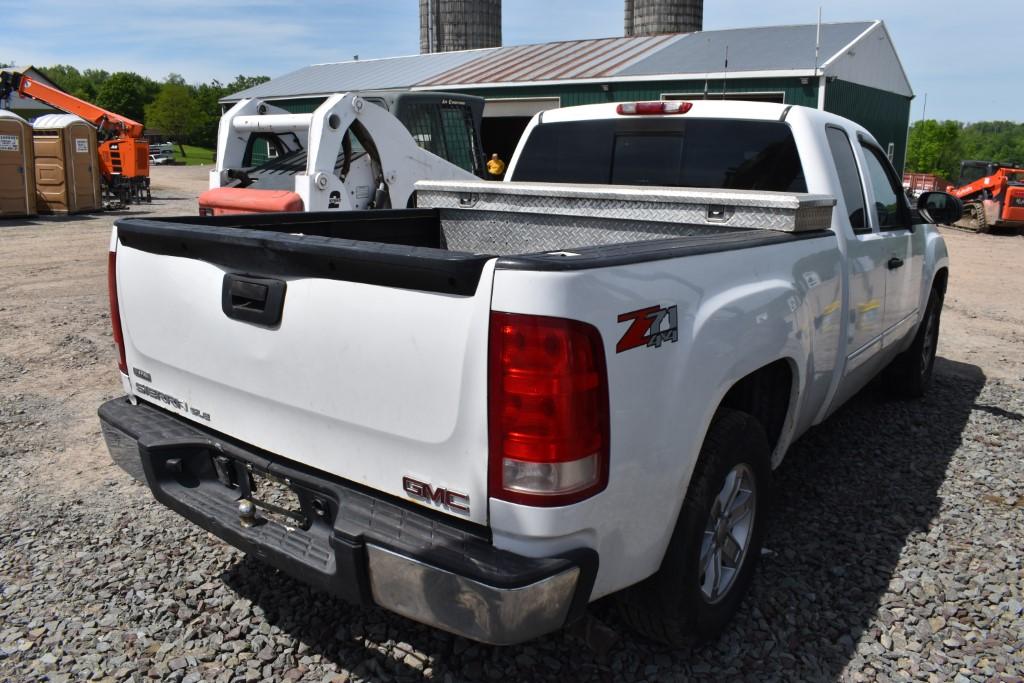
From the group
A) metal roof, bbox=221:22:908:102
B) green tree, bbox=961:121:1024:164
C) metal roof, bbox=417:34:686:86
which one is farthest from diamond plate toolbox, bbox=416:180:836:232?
green tree, bbox=961:121:1024:164

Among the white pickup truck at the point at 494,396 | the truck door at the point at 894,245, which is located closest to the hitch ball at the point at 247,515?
the white pickup truck at the point at 494,396

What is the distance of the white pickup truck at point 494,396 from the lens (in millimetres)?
Answer: 2086

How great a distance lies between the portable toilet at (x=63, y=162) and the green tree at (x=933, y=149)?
75.6 meters

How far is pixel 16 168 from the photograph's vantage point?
18.9 m

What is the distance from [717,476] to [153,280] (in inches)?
82.9

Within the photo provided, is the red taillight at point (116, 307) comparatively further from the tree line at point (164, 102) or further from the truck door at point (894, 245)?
the tree line at point (164, 102)

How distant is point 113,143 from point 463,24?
1473 cm

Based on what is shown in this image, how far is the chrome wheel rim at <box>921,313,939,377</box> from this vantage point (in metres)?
5.87

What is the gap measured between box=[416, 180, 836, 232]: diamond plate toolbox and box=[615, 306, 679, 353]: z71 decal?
1.27m

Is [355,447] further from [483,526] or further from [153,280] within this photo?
[153,280]

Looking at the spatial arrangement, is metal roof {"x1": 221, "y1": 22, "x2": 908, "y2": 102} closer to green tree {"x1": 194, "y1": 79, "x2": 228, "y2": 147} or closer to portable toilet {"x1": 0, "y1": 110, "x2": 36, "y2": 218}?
portable toilet {"x1": 0, "y1": 110, "x2": 36, "y2": 218}

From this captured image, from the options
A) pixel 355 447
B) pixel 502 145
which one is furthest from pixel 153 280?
pixel 502 145

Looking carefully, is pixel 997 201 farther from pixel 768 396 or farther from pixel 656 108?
pixel 768 396

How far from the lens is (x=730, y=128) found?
4.25 m
